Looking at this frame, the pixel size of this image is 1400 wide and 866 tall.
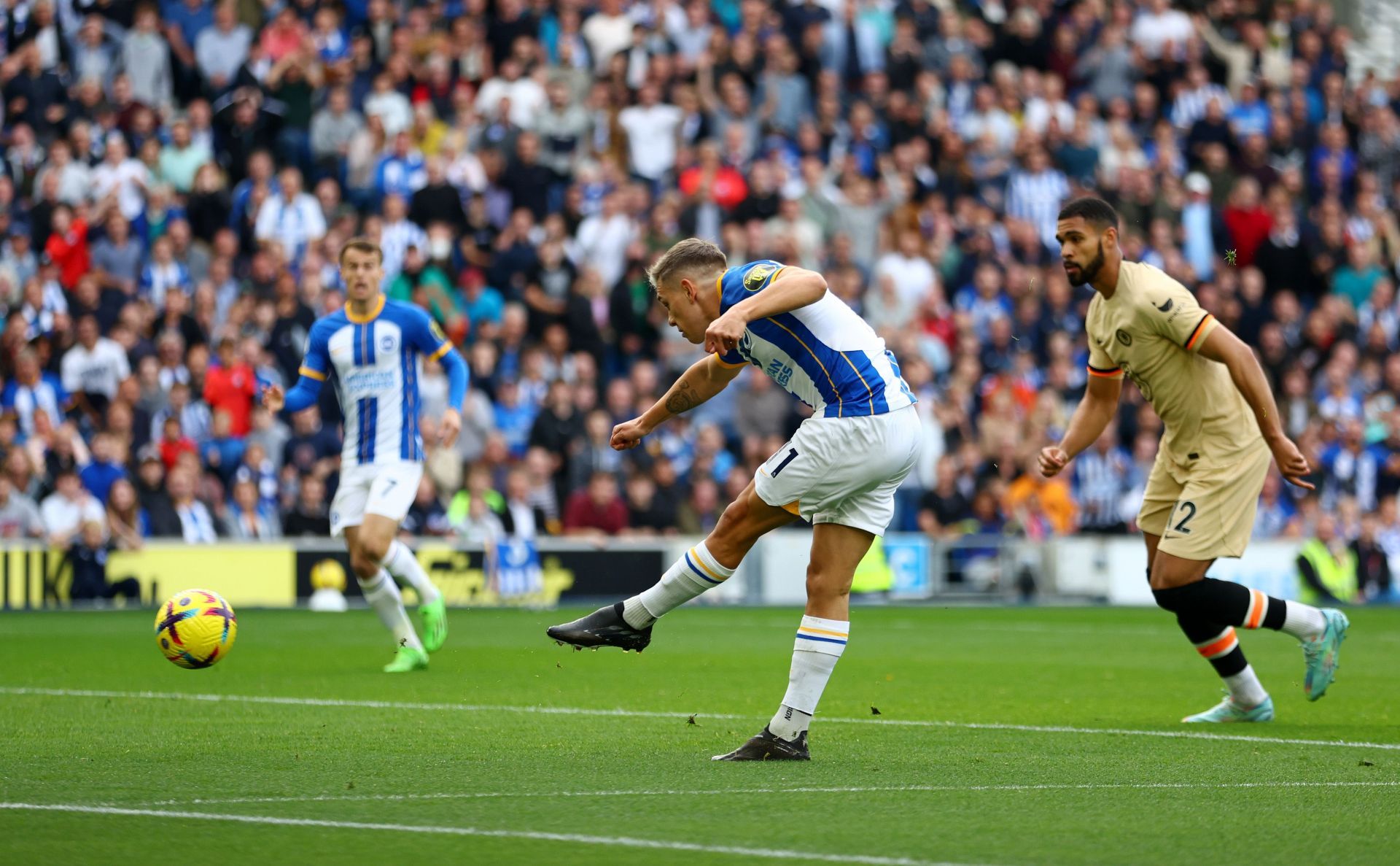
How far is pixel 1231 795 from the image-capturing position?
6.73m

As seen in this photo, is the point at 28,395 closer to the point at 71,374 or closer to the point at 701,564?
the point at 71,374

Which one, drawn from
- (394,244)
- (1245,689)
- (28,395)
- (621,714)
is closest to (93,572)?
(28,395)

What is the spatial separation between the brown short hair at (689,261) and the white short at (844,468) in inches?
27.6

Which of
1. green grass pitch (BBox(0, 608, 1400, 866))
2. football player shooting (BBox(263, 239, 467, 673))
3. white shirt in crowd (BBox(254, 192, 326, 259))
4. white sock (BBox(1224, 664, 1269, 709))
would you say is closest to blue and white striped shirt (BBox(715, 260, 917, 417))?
green grass pitch (BBox(0, 608, 1400, 866))

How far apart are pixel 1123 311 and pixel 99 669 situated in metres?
6.65

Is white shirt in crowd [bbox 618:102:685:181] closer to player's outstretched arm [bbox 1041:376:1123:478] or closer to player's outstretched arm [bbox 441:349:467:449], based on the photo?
player's outstretched arm [bbox 441:349:467:449]

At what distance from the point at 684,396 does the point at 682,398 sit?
1 cm

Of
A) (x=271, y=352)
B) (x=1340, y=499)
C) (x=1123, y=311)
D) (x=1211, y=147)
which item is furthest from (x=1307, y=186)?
(x=1123, y=311)

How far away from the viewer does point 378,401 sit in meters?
12.4

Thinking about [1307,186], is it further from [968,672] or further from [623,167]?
[968,672]

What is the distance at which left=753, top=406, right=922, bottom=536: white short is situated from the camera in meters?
7.56

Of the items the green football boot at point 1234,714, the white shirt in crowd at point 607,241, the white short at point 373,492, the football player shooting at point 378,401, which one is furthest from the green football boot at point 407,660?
the white shirt in crowd at point 607,241

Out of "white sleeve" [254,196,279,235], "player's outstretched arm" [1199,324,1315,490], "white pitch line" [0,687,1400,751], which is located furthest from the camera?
"white sleeve" [254,196,279,235]

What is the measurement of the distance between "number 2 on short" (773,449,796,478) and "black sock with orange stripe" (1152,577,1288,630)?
2.24 metres
